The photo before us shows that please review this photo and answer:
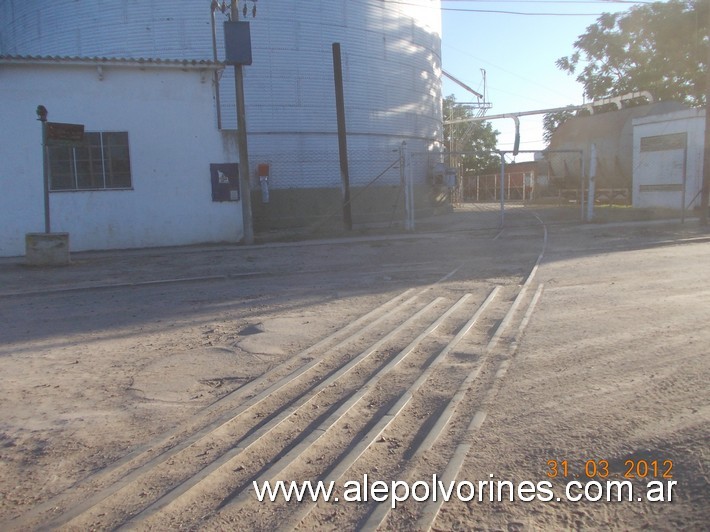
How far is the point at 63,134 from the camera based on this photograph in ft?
42.3

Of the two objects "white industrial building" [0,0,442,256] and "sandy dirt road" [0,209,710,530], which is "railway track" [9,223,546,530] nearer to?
"sandy dirt road" [0,209,710,530]

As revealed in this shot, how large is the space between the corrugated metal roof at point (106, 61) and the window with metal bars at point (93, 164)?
1.77m

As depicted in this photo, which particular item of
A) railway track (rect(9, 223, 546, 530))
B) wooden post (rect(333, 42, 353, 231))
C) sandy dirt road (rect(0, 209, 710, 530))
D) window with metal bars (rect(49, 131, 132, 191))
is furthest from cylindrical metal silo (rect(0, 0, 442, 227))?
railway track (rect(9, 223, 546, 530))

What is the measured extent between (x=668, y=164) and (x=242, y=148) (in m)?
17.7

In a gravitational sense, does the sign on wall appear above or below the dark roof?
below

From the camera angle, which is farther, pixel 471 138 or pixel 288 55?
pixel 471 138

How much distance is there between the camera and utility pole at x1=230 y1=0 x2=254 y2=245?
15.5 meters

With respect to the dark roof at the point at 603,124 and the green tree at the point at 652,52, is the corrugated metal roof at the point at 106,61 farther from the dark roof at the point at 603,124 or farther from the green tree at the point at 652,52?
the green tree at the point at 652,52

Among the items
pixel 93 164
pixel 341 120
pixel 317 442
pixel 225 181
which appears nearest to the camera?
pixel 317 442

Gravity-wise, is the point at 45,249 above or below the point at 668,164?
below

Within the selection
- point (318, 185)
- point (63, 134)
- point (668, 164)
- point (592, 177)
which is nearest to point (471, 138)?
point (668, 164)

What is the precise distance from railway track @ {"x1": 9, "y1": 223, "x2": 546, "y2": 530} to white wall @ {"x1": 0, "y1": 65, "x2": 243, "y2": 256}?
11.3 m

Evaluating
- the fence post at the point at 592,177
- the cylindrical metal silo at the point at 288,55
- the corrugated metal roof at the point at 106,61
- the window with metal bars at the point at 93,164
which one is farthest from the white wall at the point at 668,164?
the window with metal bars at the point at 93,164

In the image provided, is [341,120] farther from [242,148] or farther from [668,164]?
[668,164]
